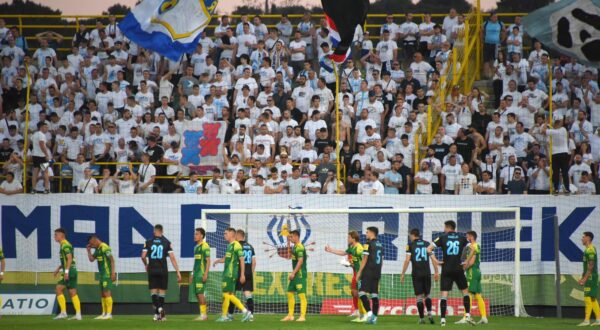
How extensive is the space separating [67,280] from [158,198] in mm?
4895

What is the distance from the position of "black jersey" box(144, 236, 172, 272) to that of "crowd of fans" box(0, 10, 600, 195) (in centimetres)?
489

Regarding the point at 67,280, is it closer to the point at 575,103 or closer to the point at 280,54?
the point at 280,54

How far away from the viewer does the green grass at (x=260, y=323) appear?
71.4 feet

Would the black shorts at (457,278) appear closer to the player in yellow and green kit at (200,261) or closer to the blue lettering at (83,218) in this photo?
the player in yellow and green kit at (200,261)

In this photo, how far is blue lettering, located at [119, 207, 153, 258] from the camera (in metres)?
28.7

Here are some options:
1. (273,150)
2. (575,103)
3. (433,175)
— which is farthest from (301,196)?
(575,103)

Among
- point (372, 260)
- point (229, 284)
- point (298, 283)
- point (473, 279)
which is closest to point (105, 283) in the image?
point (229, 284)

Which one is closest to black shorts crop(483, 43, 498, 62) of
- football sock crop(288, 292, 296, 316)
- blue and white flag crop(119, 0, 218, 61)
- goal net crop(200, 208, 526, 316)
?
goal net crop(200, 208, 526, 316)

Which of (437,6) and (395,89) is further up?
(437,6)

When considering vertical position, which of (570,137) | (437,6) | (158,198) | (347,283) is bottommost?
(347,283)

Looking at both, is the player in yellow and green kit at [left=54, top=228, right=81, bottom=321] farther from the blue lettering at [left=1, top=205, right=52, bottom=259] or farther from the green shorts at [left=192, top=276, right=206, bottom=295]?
the blue lettering at [left=1, top=205, right=52, bottom=259]

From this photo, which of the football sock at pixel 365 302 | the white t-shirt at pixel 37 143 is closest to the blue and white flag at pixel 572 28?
the football sock at pixel 365 302

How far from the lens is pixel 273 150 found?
29.5 metres

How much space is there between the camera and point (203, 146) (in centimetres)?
2898
